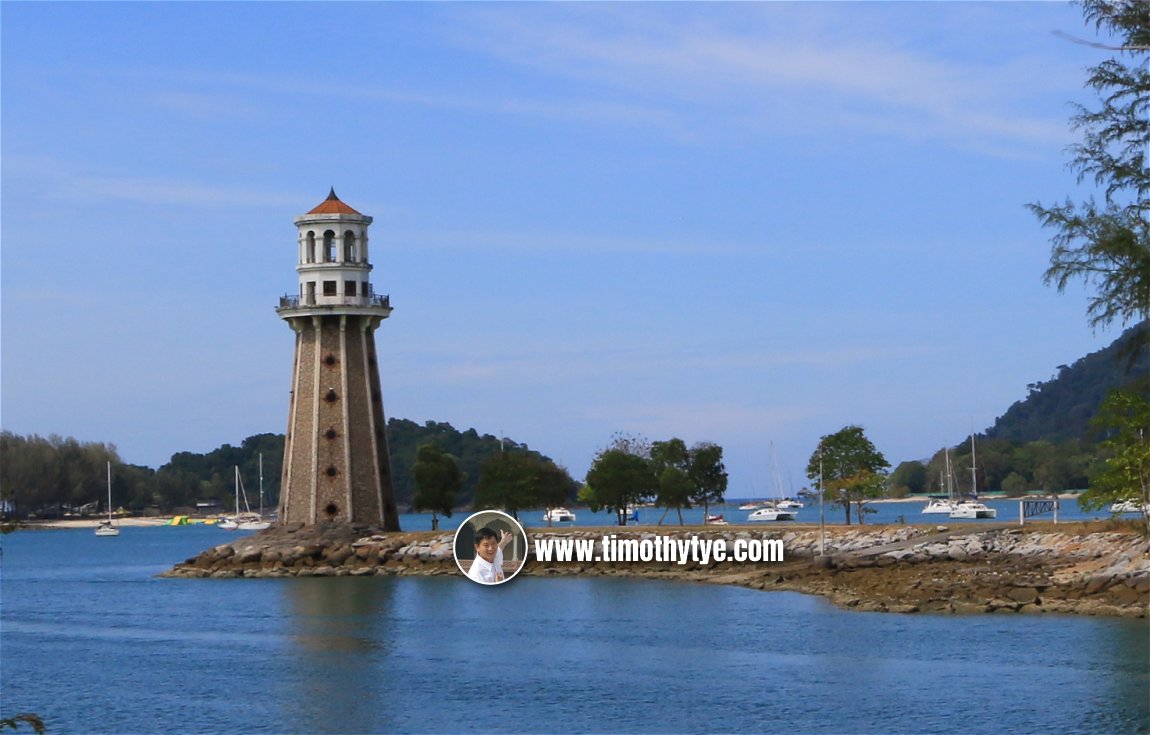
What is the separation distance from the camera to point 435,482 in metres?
88.6

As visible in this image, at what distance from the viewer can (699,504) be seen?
93.9m

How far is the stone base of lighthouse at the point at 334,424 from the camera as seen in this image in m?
74.7

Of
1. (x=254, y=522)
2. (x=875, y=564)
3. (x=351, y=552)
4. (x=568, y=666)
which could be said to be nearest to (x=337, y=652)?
(x=568, y=666)

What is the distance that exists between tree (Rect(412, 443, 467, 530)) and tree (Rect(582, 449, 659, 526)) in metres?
7.38

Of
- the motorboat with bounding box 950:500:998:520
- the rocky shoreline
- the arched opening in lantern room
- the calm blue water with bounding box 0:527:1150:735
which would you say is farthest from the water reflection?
the motorboat with bounding box 950:500:998:520

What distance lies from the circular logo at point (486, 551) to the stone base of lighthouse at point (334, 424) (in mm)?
5000

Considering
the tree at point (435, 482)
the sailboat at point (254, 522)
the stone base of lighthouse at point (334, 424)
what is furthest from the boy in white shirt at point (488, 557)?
the sailboat at point (254, 522)

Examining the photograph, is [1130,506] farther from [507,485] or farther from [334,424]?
[507,485]

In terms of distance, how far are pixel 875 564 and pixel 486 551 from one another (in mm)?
19544

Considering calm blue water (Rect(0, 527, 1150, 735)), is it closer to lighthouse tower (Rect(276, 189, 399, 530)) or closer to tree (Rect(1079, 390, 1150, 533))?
tree (Rect(1079, 390, 1150, 533))

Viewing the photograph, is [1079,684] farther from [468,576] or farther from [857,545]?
[468,576]

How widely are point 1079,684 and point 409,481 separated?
162450mm

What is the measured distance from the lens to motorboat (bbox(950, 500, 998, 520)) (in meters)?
134

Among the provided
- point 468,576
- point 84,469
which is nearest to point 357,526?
point 468,576
